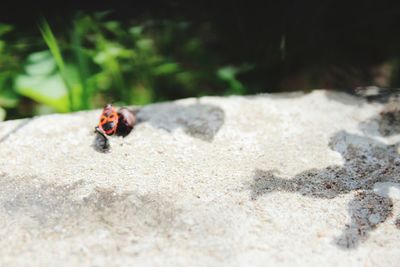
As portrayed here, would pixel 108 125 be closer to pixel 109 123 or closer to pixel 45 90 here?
pixel 109 123

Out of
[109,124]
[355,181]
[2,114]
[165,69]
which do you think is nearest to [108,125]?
[109,124]

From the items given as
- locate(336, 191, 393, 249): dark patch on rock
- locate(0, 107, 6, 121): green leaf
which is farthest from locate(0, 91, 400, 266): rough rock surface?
locate(0, 107, 6, 121): green leaf

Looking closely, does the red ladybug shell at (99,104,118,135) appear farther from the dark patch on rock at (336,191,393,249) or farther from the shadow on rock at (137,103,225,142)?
the dark patch on rock at (336,191,393,249)

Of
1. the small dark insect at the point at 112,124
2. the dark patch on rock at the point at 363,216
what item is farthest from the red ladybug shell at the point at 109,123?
the dark patch on rock at the point at 363,216

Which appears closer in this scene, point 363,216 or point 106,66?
point 363,216

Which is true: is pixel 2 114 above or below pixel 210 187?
above

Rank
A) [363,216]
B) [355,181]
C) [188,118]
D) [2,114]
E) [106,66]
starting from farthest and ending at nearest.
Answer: [106,66]
[2,114]
[188,118]
[355,181]
[363,216]

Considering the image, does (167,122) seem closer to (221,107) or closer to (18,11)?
(221,107)

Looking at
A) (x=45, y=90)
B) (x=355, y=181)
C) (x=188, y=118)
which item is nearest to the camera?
(x=355, y=181)

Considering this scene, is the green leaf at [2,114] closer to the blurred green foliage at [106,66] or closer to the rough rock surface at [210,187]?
the blurred green foliage at [106,66]
